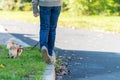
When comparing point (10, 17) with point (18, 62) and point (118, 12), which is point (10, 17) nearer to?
point (118, 12)

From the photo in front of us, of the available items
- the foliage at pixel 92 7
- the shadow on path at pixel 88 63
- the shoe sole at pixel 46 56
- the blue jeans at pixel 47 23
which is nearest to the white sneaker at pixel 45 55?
the shoe sole at pixel 46 56

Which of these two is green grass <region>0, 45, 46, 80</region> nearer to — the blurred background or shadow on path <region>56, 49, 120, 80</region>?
shadow on path <region>56, 49, 120, 80</region>

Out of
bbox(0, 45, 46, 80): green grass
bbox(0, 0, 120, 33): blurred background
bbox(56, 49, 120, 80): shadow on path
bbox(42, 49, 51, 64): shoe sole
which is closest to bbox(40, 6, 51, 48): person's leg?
bbox(42, 49, 51, 64): shoe sole

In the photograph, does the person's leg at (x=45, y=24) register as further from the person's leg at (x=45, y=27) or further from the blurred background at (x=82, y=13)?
the blurred background at (x=82, y=13)

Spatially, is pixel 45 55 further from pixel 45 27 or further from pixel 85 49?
pixel 85 49

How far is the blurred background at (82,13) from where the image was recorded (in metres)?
19.0

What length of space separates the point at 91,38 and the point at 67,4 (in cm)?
941

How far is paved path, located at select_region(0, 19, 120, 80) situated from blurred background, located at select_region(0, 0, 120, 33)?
4.53 ft

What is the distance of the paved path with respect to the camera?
9445 mm

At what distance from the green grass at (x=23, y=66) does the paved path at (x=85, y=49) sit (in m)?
0.67

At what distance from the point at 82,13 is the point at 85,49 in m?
10.9

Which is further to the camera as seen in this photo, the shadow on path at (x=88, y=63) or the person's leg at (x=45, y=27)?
the shadow on path at (x=88, y=63)

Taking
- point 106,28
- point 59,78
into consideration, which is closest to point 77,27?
point 106,28

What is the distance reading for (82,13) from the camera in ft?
76.9
